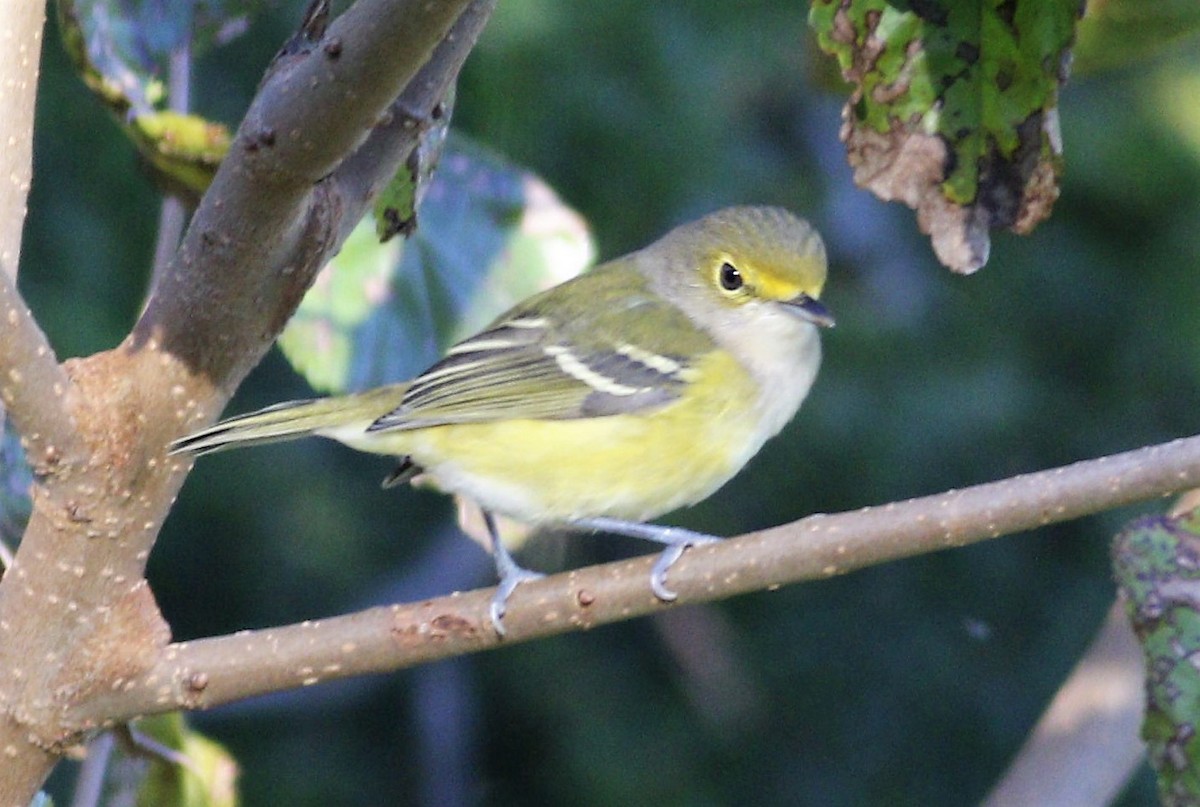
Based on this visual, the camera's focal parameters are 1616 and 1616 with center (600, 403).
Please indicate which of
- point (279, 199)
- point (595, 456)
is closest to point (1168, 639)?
point (279, 199)

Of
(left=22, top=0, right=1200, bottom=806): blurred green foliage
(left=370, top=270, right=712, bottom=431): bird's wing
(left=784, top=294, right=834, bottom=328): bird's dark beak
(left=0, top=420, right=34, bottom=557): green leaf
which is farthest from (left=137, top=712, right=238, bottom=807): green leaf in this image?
(left=22, top=0, right=1200, bottom=806): blurred green foliage

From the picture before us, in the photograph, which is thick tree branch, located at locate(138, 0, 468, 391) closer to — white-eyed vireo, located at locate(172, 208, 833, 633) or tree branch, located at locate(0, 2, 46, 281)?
tree branch, located at locate(0, 2, 46, 281)

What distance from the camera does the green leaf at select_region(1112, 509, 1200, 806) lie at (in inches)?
62.4

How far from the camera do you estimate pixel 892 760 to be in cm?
486

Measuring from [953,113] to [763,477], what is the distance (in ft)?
11.0

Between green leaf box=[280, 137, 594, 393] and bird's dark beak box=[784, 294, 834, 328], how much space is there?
1.41 feet

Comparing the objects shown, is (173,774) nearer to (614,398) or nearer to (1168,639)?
(614,398)

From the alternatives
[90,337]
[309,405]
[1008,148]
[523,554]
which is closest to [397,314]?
[309,405]

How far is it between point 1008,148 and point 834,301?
3.22 meters

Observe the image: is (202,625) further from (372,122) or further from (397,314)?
(372,122)

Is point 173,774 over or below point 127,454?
below

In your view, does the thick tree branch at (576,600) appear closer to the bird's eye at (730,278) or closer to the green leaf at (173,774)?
the green leaf at (173,774)

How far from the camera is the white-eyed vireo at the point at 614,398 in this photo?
2.51 meters

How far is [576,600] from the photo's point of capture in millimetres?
1653
